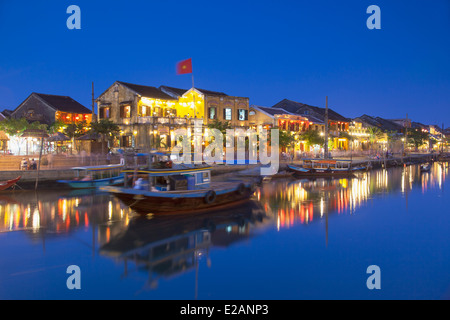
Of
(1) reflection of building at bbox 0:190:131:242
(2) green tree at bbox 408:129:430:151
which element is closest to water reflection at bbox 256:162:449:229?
(1) reflection of building at bbox 0:190:131:242

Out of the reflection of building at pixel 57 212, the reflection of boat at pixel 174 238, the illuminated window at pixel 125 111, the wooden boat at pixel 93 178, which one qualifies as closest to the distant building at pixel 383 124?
the illuminated window at pixel 125 111

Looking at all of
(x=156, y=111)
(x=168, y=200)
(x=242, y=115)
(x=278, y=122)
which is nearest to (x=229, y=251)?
(x=168, y=200)

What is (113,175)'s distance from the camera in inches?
1291

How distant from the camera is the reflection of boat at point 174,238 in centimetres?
1270

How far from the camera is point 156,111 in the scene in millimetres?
45375

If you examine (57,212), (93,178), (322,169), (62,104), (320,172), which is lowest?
(57,212)

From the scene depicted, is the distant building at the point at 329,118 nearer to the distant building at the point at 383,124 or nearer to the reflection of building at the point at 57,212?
the distant building at the point at 383,124

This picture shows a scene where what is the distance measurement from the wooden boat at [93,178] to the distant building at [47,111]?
24.4m

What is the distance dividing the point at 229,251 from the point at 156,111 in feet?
111

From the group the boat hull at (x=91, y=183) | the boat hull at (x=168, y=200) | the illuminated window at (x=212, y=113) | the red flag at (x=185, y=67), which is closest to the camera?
the boat hull at (x=168, y=200)

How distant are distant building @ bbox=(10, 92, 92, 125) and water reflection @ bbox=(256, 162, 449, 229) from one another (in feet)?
111

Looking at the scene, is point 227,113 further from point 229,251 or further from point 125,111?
point 229,251

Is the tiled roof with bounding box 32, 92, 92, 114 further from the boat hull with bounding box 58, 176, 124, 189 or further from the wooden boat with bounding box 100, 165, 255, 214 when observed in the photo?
the wooden boat with bounding box 100, 165, 255, 214
